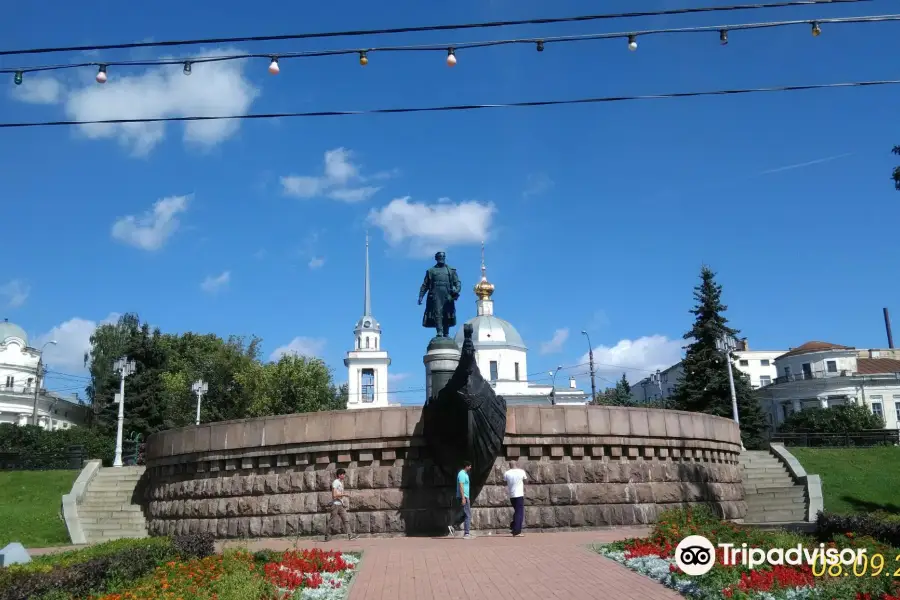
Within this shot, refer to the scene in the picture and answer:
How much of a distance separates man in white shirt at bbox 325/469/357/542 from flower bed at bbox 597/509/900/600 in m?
4.92

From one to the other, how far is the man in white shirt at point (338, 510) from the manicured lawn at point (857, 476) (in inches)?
536

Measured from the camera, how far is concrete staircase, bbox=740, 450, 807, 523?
17.9m

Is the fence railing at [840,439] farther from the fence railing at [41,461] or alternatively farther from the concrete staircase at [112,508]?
the fence railing at [41,461]

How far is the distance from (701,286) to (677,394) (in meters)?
6.35

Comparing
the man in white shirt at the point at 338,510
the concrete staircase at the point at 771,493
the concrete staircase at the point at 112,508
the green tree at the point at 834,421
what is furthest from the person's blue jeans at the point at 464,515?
the green tree at the point at 834,421

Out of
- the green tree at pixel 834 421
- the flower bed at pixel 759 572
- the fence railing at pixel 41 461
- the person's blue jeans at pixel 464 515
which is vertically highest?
the green tree at pixel 834 421

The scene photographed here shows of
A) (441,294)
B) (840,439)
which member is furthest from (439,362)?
(840,439)

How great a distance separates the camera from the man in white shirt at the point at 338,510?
42.8 ft

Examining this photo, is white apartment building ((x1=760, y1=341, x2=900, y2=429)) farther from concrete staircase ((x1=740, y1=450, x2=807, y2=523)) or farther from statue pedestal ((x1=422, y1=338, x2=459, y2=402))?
statue pedestal ((x1=422, y1=338, x2=459, y2=402))

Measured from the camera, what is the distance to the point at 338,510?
43.2ft

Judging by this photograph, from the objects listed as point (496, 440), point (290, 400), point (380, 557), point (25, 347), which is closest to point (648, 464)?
point (496, 440)

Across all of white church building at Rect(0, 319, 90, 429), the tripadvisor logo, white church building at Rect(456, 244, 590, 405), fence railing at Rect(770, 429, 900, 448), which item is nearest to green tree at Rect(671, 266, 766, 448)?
fence railing at Rect(770, 429, 900, 448)

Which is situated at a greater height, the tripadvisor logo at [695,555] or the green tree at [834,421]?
the green tree at [834,421]

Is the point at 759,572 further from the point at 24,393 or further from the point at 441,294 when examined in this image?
the point at 24,393
